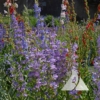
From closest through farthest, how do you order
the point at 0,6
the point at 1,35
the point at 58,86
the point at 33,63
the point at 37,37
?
the point at 33,63 → the point at 58,86 → the point at 37,37 → the point at 1,35 → the point at 0,6

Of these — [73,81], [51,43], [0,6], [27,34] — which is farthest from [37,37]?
[0,6]

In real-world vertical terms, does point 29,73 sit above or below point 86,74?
above

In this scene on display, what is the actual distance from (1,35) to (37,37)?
127 cm

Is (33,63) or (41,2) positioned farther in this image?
(41,2)

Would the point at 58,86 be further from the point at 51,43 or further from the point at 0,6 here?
the point at 0,6

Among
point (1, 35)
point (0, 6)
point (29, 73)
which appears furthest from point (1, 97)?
point (0, 6)

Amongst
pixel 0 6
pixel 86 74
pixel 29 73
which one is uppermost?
pixel 29 73

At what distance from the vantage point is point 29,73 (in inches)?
131

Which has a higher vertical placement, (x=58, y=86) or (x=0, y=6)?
(x=58, y=86)

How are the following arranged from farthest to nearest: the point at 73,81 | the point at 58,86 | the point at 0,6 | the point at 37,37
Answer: the point at 0,6, the point at 37,37, the point at 58,86, the point at 73,81

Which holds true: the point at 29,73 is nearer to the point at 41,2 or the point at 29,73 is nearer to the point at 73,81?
the point at 73,81

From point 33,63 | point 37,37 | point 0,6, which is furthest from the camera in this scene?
point 0,6

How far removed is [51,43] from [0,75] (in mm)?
498

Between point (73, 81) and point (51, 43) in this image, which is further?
point (51, 43)
